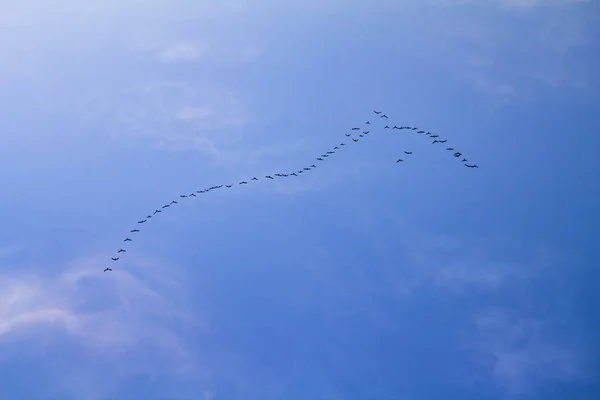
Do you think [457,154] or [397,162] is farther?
[397,162]

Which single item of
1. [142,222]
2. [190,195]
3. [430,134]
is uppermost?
[430,134]

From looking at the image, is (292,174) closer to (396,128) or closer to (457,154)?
(396,128)

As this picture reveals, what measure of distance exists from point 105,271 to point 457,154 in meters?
52.5

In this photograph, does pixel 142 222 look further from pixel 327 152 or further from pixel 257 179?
pixel 327 152

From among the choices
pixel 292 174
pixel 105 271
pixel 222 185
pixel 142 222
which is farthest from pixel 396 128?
pixel 105 271

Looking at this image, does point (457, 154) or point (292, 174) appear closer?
point (457, 154)

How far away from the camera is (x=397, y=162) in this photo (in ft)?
324

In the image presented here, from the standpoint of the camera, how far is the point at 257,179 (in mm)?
96438

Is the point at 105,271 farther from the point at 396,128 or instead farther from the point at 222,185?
the point at 396,128

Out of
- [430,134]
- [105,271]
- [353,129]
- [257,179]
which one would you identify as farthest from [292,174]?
[105,271]

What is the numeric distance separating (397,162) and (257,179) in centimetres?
2190

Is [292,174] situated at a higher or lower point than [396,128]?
lower

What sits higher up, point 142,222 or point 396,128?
point 396,128

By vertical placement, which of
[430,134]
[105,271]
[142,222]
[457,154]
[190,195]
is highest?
[430,134]
